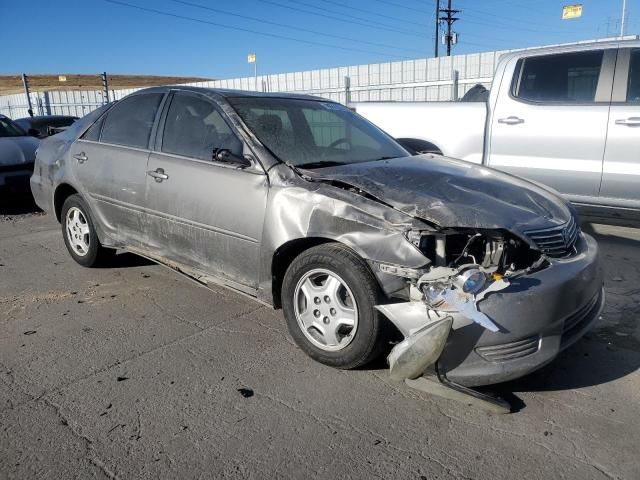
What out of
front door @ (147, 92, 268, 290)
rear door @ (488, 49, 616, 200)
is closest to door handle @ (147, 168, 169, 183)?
front door @ (147, 92, 268, 290)

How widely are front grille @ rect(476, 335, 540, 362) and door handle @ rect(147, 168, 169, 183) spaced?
99.0 inches

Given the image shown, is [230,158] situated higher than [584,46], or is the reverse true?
[584,46]

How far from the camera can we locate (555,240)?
2.91m

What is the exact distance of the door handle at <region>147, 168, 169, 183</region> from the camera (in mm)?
3883

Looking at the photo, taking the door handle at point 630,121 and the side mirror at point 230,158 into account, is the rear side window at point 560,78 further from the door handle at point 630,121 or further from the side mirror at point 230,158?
the side mirror at point 230,158

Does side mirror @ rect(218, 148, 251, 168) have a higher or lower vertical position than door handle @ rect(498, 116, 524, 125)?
lower

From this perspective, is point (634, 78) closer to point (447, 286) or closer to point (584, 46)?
point (584, 46)

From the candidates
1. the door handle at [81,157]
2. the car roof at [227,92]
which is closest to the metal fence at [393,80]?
the car roof at [227,92]

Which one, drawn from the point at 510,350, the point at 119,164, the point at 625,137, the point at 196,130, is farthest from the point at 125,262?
the point at 625,137

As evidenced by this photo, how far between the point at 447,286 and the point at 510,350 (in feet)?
1.48

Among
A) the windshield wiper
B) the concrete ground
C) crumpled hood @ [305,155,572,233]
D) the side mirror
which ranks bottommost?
the concrete ground

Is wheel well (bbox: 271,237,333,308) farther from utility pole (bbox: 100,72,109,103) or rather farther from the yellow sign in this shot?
utility pole (bbox: 100,72,109,103)

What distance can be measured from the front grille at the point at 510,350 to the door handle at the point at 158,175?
251 cm

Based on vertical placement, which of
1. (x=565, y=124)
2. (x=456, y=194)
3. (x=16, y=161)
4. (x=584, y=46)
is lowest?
(x=16, y=161)
